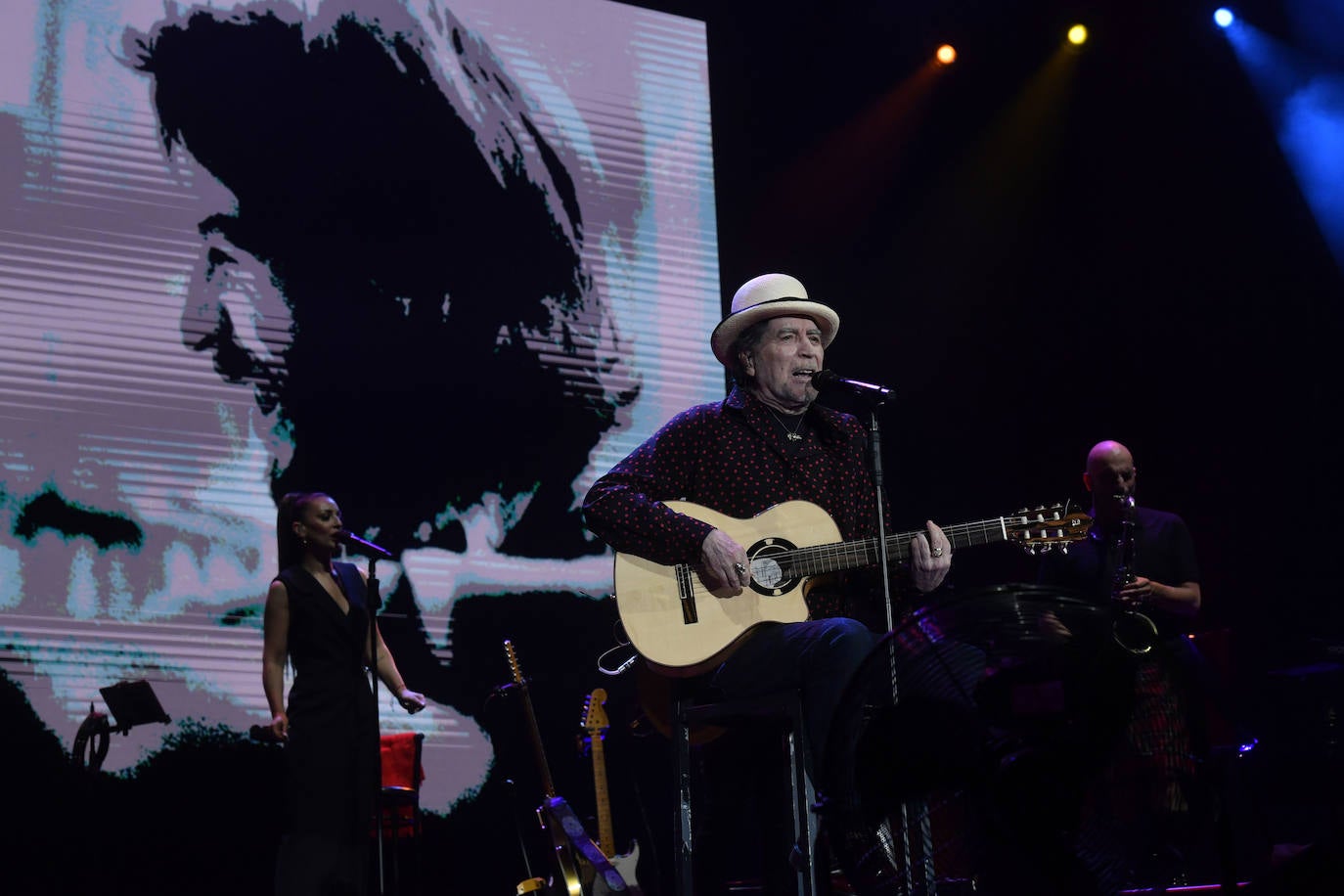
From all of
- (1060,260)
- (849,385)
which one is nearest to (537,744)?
A: (849,385)

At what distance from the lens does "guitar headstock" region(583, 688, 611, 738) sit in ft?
17.6

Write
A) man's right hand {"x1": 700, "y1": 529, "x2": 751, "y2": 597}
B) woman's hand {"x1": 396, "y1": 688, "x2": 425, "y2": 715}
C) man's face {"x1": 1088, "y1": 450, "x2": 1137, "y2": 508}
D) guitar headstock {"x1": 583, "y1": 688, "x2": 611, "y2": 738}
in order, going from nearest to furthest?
man's right hand {"x1": 700, "y1": 529, "x2": 751, "y2": 597}
woman's hand {"x1": 396, "y1": 688, "x2": 425, "y2": 715}
guitar headstock {"x1": 583, "y1": 688, "x2": 611, "y2": 738}
man's face {"x1": 1088, "y1": 450, "x2": 1137, "y2": 508}

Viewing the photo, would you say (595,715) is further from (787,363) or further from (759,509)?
(787,363)

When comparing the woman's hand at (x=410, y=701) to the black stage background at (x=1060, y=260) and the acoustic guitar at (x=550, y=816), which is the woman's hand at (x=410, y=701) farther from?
the black stage background at (x=1060, y=260)

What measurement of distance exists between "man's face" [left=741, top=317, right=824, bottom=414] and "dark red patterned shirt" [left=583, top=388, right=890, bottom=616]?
5cm

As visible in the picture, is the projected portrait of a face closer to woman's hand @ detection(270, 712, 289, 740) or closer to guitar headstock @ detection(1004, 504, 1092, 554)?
woman's hand @ detection(270, 712, 289, 740)

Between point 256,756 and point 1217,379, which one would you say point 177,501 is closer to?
point 256,756

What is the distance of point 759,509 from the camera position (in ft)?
12.2

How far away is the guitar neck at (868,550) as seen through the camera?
3418 millimetres

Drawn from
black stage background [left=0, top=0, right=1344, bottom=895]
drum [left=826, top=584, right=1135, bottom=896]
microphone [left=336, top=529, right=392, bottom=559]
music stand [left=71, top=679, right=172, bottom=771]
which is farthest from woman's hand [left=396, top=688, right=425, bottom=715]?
drum [left=826, top=584, right=1135, bottom=896]

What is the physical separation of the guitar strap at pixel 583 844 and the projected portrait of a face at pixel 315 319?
0.64 metres

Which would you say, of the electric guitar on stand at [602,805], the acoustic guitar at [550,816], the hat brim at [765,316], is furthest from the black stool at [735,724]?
the electric guitar on stand at [602,805]

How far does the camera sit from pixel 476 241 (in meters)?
6.00

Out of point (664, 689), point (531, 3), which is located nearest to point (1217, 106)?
point (531, 3)
